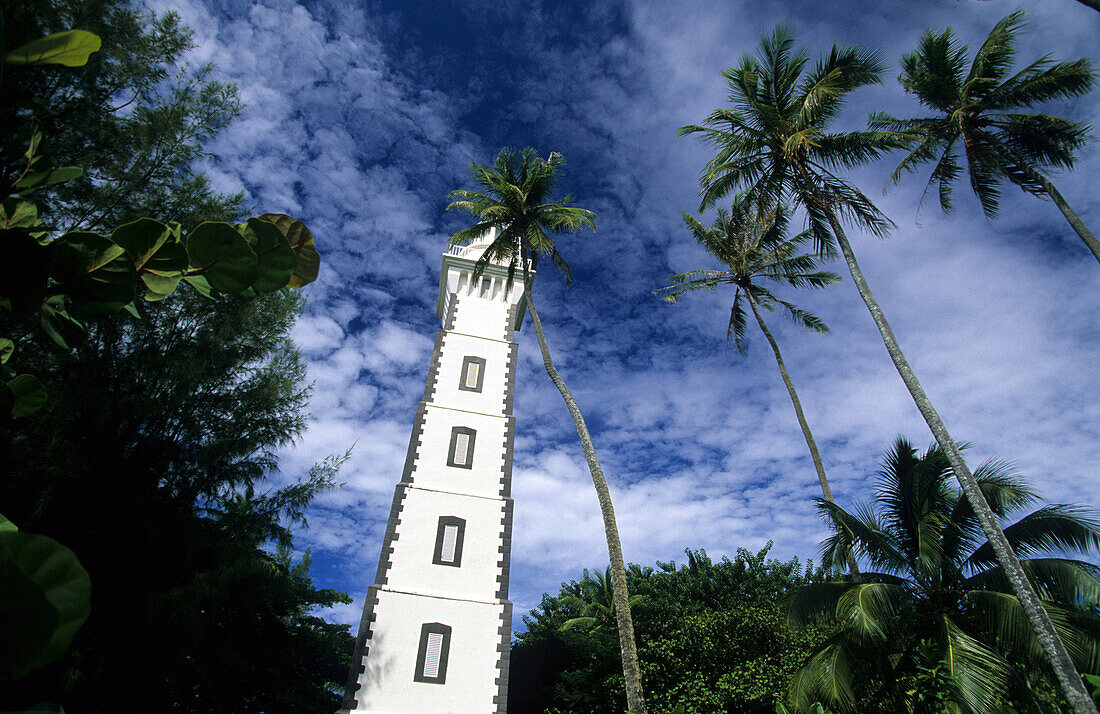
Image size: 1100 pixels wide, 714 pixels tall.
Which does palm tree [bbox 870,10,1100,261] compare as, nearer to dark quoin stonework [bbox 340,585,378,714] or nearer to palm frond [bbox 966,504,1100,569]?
palm frond [bbox 966,504,1100,569]

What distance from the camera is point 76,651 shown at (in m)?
8.39

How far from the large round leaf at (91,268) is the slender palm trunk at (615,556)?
32.9ft

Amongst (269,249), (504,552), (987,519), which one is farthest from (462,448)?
(269,249)

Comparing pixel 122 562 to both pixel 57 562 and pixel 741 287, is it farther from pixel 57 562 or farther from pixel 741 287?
pixel 741 287

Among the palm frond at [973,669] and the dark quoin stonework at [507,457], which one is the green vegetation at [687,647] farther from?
the dark quoin stonework at [507,457]

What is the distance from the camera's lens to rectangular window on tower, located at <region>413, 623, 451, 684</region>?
1383 centimetres

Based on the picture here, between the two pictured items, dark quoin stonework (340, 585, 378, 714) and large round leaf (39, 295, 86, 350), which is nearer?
large round leaf (39, 295, 86, 350)

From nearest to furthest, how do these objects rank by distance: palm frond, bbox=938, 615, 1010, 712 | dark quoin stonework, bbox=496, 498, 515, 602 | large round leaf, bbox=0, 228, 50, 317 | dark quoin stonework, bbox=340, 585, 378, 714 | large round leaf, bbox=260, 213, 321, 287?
1. large round leaf, bbox=0, 228, 50, 317
2. large round leaf, bbox=260, 213, 321, 287
3. palm frond, bbox=938, 615, 1010, 712
4. dark quoin stonework, bbox=340, 585, 378, 714
5. dark quoin stonework, bbox=496, 498, 515, 602

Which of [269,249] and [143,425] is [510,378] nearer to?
[143,425]

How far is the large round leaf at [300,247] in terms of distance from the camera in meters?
1.13

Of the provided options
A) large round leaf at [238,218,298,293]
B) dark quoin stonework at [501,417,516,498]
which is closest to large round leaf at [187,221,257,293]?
→ large round leaf at [238,218,298,293]

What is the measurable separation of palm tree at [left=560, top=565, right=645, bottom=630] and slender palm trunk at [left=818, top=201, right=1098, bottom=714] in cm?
1386

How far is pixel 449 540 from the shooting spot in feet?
52.0

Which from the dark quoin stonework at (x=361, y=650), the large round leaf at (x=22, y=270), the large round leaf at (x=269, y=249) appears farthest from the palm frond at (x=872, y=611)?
the large round leaf at (x=22, y=270)
